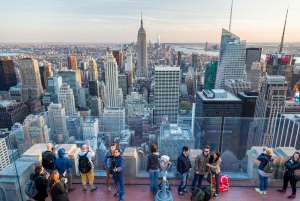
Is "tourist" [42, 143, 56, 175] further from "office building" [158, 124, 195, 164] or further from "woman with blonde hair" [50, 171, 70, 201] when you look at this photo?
"office building" [158, 124, 195, 164]

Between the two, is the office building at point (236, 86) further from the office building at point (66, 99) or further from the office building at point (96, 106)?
the office building at point (66, 99)

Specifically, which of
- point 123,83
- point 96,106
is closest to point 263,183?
point 96,106

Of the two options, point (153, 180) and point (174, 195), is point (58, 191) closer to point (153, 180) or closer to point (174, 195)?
point (153, 180)

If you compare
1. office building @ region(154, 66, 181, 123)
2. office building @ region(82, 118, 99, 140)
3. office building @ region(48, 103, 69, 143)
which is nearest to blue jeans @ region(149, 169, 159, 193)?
office building @ region(82, 118, 99, 140)

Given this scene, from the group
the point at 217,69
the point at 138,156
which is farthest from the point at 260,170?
the point at 217,69

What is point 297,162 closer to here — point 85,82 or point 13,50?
point 85,82

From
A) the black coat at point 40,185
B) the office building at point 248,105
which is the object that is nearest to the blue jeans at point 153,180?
the black coat at point 40,185
